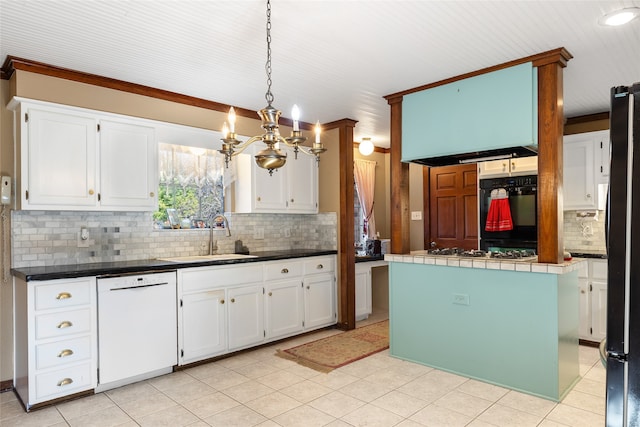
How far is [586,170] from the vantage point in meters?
4.35

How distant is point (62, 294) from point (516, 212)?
14.4 ft

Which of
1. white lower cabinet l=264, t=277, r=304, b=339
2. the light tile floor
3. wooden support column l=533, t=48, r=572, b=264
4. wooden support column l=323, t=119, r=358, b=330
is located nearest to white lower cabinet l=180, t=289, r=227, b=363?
the light tile floor

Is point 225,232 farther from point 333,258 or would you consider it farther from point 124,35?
point 124,35

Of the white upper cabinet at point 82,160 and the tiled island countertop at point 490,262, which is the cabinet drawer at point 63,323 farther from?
the tiled island countertop at point 490,262

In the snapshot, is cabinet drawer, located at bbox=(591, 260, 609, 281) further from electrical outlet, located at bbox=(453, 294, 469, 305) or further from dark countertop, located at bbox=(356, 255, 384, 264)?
dark countertop, located at bbox=(356, 255, 384, 264)

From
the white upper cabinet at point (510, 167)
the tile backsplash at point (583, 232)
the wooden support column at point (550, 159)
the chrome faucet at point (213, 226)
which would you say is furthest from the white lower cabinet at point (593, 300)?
the chrome faucet at point (213, 226)

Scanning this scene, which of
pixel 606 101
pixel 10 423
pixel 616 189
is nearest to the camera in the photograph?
pixel 616 189

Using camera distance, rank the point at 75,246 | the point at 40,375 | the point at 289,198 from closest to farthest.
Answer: the point at 40,375 < the point at 75,246 < the point at 289,198

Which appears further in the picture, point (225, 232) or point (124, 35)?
point (225, 232)

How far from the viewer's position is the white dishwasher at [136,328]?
298 cm

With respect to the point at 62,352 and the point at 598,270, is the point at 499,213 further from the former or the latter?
the point at 62,352

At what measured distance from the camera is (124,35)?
2.58 metres

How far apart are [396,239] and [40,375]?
9.80 ft

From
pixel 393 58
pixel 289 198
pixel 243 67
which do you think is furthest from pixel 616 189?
pixel 289 198
